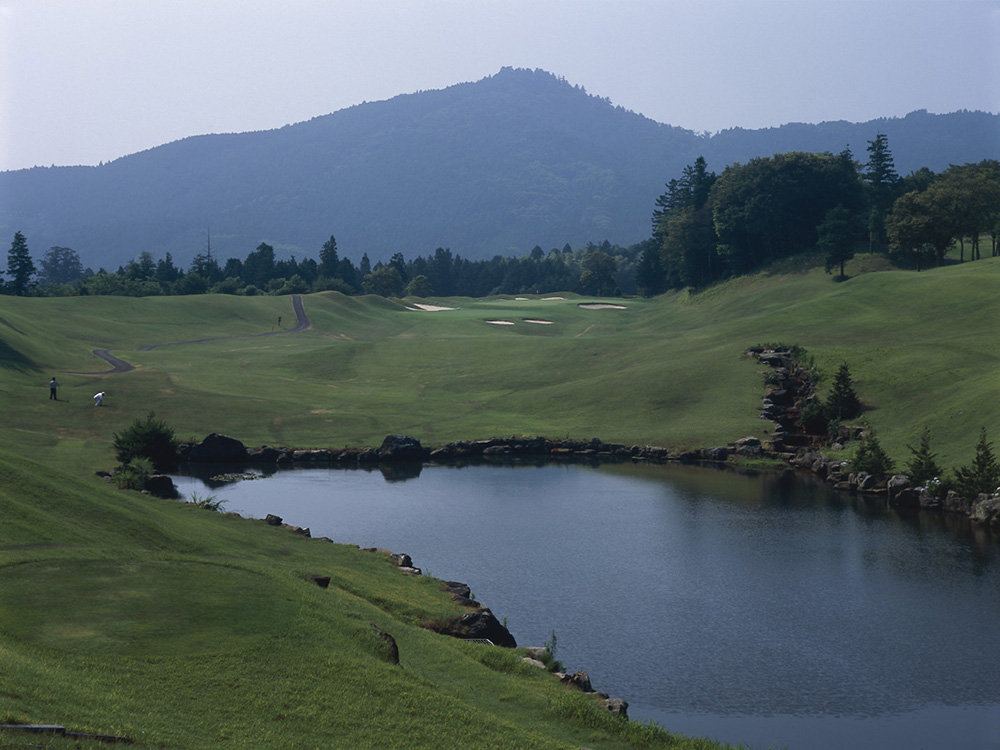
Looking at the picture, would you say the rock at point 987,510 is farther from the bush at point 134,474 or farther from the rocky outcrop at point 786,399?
the bush at point 134,474

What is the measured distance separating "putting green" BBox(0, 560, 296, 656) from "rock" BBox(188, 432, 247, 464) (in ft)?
134

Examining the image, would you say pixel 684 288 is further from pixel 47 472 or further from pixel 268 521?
pixel 47 472

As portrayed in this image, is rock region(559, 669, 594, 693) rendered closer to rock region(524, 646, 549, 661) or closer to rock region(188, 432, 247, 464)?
rock region(524, 646, 549, 661)

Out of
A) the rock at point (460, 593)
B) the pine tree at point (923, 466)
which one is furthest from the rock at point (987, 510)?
the rock at point (460, 593)

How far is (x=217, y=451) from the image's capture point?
6341cm

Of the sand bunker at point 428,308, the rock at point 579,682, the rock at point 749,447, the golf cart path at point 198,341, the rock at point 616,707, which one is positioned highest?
the sand bunker at point 428,308

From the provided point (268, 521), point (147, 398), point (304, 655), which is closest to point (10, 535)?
point (304, 655)

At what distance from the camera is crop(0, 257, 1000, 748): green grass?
1683cm

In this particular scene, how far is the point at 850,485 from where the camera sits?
56.3 meters

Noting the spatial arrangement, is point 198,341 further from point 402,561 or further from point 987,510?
point 987,510

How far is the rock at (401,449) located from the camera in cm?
6625

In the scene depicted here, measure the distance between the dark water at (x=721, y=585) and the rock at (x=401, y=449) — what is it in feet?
15.1

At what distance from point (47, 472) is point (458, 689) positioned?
1791cm

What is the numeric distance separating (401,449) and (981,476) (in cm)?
3749
